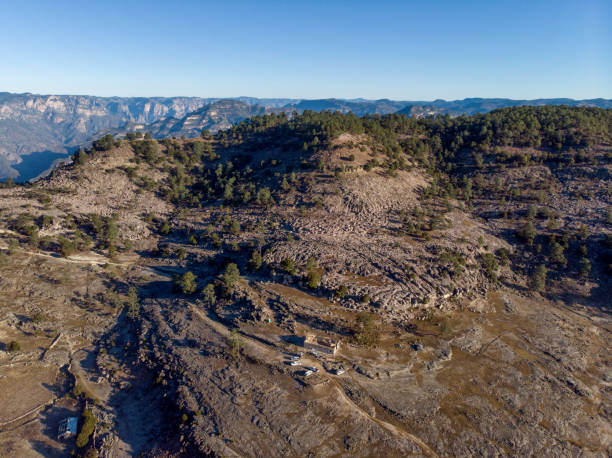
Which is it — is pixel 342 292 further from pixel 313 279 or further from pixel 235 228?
pixel 235 228

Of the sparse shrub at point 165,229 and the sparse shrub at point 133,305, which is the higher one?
the sparse shrub at point 165,229

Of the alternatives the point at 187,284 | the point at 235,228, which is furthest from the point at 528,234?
the point at 187,284

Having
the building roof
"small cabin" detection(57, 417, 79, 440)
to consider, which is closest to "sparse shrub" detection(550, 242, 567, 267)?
the building roof

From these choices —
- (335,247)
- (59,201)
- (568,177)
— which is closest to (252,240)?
(335,247)

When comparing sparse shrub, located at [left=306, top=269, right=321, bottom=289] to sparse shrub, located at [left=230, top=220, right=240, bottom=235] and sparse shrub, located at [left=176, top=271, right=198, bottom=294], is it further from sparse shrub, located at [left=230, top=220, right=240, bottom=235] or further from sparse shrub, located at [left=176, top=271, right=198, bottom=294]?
sparse shrub, located at [left=230, top=220, right=240, bottom=235]

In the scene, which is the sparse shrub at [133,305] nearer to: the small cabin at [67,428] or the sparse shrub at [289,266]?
the small cabin at [67,428]

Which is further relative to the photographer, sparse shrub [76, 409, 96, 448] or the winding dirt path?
sparse shrub [76, 409, 96, 448]

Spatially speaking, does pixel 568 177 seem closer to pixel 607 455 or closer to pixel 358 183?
pixel 358 183

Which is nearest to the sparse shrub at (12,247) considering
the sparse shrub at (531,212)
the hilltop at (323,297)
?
the hilltop at (323,297)
